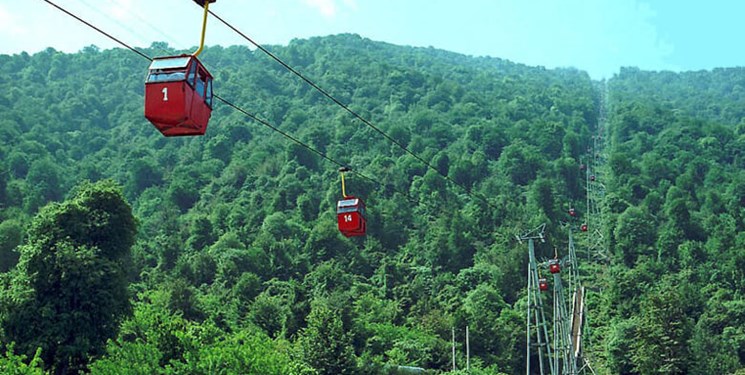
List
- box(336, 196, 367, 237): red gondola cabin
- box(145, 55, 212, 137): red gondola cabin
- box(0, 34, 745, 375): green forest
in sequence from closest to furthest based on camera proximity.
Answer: box(145, 55, 212, 137): red gondola cabin → box(336, 196, 367, 237): red gondola cabin → box(0, 34, 745, 375): green forest

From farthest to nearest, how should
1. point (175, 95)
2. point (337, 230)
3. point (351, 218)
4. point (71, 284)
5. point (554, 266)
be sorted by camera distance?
point (337, 230), point (71, 284), point (554, 266), point (351, 218), point (175, 95)

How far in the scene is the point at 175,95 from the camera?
17.5 metres

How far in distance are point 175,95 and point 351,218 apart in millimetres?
16890

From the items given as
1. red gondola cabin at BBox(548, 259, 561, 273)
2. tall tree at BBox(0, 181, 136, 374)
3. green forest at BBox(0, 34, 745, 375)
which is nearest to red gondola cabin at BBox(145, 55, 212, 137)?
green forest at BBox(0, 34, 745, 375)

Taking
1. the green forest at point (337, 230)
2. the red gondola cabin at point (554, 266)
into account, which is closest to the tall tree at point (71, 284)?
the green forest at point (337, 230)

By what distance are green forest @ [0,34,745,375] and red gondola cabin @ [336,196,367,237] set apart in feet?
17.4

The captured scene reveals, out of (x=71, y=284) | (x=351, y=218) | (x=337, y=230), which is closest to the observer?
(x=351, y=218)

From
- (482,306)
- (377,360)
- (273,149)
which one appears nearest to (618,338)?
(482,306)

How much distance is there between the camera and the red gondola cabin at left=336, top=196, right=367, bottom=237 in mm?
33656

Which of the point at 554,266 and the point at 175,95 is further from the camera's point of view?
the point at 554,266

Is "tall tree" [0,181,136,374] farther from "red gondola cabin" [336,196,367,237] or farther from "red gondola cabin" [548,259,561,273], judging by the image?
"red gondola cabin" [548,259,561,273]

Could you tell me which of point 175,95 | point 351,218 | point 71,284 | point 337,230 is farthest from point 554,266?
point 337,230

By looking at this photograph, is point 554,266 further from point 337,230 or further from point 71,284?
point 337,230

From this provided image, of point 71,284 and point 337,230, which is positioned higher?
point 337,230
